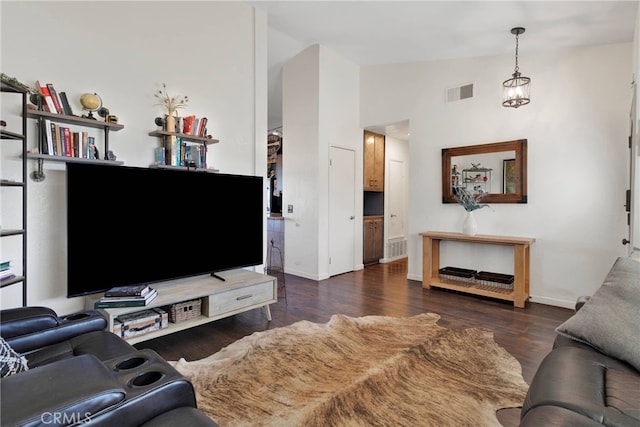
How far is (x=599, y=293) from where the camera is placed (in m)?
1.68

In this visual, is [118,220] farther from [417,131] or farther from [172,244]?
[417,131]

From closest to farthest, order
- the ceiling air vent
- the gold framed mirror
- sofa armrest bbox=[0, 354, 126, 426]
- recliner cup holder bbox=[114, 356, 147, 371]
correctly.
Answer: sofa armrest bbox=[0, 354, 126, 426] → recliner cup holder bbox=[114, 356, 147, 371] → the gold framed mirror → the ceiling air vent

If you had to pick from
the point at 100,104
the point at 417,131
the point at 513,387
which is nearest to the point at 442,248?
the point at 417,131

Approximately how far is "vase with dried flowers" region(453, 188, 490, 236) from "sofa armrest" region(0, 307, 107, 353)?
3.88 m

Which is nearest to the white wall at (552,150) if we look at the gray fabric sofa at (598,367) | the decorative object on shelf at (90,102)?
the gray fabric sofa at (598,367)

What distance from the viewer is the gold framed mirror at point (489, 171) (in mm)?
3971

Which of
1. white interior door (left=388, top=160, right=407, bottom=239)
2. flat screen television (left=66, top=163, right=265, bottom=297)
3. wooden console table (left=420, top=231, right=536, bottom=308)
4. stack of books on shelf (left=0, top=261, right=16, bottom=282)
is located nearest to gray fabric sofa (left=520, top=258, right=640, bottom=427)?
wooden console table (left=420, top=231, right=536, bottom=308)

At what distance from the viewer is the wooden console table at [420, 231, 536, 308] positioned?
370cm

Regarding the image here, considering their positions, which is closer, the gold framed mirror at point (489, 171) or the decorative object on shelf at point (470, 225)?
the gold framed mirror at point (489, 171)

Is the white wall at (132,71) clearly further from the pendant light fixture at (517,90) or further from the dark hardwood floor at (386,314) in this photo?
the pendant light fixture at (517,90)

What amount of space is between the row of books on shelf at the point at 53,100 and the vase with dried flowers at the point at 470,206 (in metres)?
4.17

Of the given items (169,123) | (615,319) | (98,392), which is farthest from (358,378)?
(169,123)

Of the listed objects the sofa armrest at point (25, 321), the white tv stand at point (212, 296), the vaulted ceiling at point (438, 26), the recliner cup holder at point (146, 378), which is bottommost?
the white tv stand at point (212, 296)

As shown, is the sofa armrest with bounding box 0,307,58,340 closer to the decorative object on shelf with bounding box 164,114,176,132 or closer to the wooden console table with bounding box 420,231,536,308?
the decorative object on shelf with bounding box 164,114,176,132
